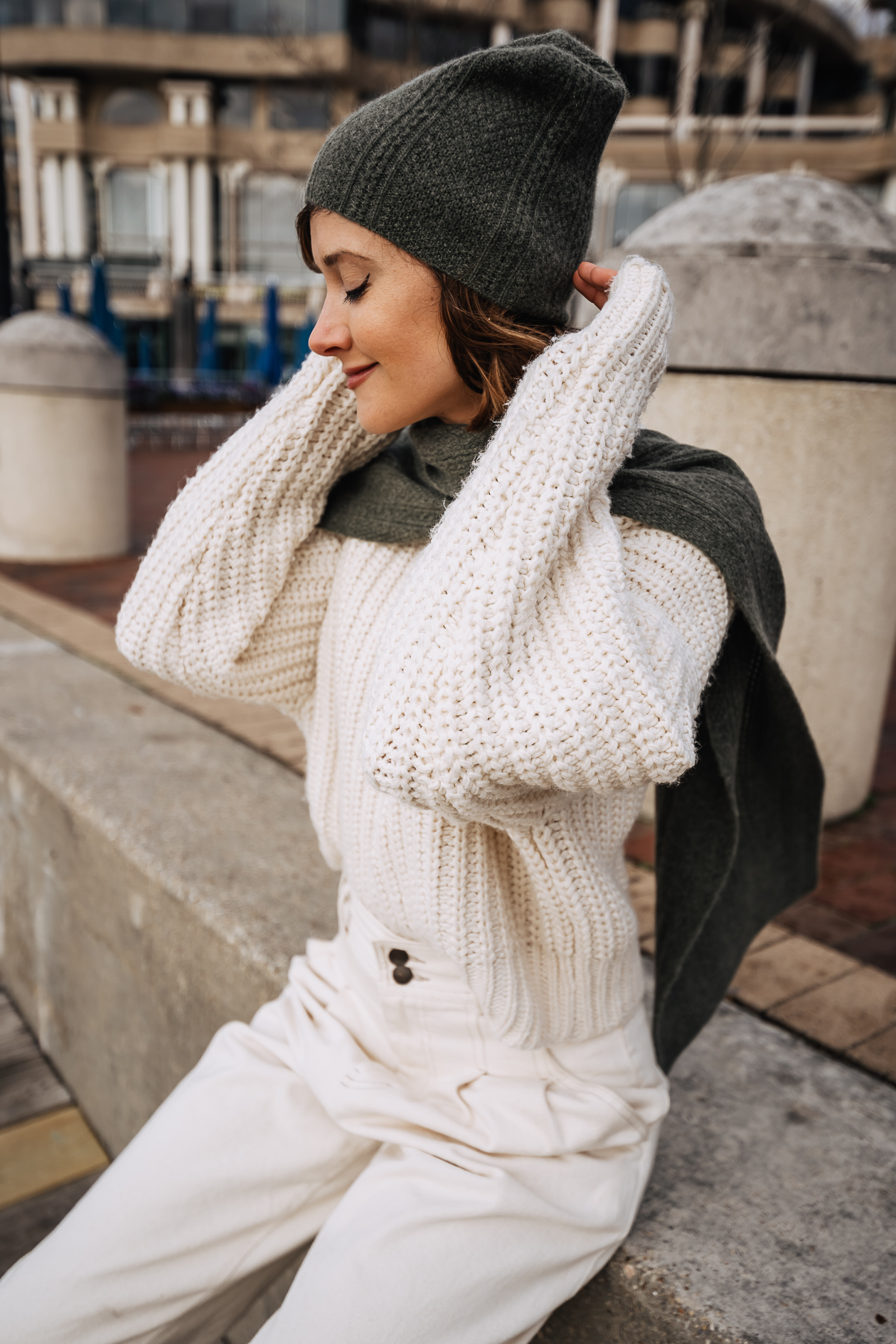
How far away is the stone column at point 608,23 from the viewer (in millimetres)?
29500

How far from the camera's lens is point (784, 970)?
2.10 m

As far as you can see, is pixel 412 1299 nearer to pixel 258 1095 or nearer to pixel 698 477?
pixel 258 1095

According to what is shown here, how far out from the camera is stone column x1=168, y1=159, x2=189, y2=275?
32250 mm

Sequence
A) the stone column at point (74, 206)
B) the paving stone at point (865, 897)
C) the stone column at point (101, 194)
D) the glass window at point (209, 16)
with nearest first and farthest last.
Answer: the paving stone at point (865, 897)
the glass window at point (209, 16)
the stone column at point (74, 206)
the stone column at point (101, 194)

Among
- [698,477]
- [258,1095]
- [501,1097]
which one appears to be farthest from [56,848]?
[698,477]

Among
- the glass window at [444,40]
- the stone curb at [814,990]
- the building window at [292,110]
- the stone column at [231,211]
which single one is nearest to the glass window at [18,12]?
the stone column at [231,211]

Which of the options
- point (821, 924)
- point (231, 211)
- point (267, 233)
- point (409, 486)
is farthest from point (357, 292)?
point (231, 211)

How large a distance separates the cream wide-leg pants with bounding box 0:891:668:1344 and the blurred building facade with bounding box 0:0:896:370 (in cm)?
3095

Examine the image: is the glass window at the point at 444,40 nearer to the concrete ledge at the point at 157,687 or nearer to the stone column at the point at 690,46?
the stone column at the point at 690,46

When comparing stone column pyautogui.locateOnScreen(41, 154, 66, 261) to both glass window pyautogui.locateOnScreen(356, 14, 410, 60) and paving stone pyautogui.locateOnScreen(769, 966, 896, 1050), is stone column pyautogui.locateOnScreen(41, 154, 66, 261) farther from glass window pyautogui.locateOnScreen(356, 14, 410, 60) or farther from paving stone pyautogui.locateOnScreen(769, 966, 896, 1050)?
paving stone pyautogui.locateOnScreen(769, 966, 896, 1050)

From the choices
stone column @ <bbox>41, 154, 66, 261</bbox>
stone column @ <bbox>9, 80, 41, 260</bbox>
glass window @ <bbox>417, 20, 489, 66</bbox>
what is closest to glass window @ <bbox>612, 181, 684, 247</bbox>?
glass window @ <bbox>417, 20, 489, 66</bbox>

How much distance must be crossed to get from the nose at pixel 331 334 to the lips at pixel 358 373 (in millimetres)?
30

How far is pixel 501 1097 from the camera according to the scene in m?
1.22

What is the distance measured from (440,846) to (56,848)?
1.64 meters
